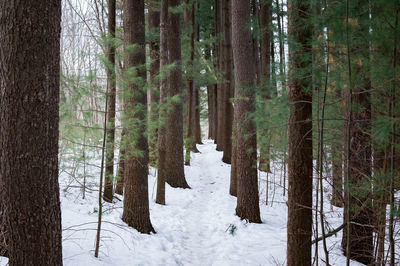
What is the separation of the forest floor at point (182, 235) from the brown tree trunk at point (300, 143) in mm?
399

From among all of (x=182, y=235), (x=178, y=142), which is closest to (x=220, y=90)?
(x=178, y=142)

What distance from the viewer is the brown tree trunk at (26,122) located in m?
2.07

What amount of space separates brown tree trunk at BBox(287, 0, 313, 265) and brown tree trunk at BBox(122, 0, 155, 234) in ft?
8.55

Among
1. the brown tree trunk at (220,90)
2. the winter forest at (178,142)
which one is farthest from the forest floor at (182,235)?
the brown tree trunk at (220,90)

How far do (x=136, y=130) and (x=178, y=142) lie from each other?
A: 421 centimetres

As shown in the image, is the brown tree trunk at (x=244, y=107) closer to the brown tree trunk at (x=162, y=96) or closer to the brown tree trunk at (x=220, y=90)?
the brown tree trunk at (x=162, y=96)

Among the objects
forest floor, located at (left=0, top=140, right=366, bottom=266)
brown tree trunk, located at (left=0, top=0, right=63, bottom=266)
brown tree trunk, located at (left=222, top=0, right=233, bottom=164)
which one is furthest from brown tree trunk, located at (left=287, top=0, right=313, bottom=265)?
brown tree trunk, located at (left=222, top=0, right=233, bottom=164)

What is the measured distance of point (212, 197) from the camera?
8.20m

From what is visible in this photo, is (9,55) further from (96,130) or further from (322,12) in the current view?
(322,12)

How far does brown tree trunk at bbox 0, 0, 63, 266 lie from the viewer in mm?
2072

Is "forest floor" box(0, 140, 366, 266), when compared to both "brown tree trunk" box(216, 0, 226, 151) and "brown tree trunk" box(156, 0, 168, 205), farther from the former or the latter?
"brown tree trunk" box(216, 0, 226, 151)

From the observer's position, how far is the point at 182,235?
5.50 m

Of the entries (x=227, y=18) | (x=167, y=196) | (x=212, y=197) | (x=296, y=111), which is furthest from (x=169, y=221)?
(x=227, y=18)

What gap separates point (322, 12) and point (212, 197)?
6133 mm
